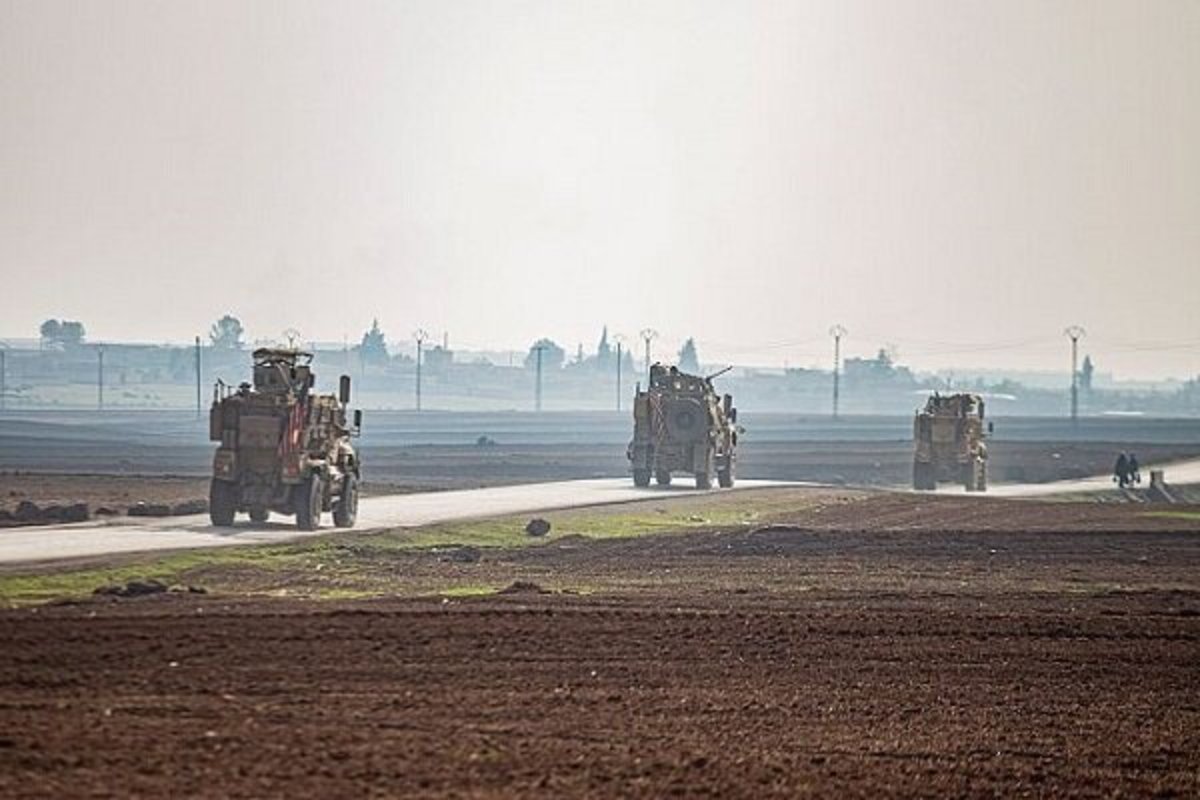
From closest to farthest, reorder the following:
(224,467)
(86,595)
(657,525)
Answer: (86,595) < (224,467) < (657,525)

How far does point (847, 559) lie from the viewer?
46344 mm

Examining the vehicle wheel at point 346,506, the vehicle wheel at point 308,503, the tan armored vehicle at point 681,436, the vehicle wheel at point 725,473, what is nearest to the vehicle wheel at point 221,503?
the vehicle wheel at point 308,503

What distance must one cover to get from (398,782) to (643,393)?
217 ft

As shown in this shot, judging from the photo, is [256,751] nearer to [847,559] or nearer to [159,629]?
[159,629]

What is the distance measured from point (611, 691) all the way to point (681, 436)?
57822mm

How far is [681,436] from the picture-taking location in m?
82.3

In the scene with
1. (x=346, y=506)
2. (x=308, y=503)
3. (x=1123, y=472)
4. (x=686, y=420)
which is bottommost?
(x=346, y=506)

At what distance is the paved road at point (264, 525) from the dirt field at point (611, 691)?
174 inches

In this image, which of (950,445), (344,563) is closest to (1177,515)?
(950,445)

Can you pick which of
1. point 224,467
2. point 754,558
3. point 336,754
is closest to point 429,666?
point 336,754

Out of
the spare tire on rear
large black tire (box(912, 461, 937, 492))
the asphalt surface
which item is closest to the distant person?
the asphalt surface

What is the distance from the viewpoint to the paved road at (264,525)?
139ft

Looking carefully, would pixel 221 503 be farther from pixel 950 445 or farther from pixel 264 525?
pixel 950 445

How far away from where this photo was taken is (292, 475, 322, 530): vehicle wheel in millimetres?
50719
